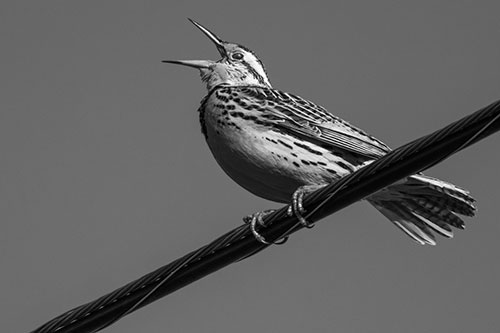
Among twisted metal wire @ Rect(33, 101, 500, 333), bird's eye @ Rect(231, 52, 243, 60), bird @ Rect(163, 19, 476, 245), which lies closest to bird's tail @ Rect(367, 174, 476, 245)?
bird @ Rect(163, 19, 476, 245)

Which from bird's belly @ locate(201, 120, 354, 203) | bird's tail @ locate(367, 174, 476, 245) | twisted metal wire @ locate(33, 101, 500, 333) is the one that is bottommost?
twisted metal wire @ locate(33, 101, 500, 333)

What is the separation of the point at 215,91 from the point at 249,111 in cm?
70

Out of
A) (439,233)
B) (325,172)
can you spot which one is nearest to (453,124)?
(325,172)

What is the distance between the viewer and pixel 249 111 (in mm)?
9984

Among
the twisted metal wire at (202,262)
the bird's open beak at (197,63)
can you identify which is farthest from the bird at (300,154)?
the twisted metal wire at (202,262)

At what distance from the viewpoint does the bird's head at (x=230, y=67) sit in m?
11.3

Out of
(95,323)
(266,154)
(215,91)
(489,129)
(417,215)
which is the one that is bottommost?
(489,129)

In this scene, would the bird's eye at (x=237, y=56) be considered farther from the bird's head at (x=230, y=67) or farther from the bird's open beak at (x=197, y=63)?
the bird's open beak at (x=197, y=63)

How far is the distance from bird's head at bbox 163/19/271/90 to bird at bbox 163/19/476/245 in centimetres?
63

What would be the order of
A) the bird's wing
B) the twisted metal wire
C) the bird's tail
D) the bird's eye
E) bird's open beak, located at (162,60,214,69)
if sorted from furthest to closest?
the bird's eye → bird's open beak, located at (162,60,214,69) → the bird's wing → the bird's tail → the twisted metal wire

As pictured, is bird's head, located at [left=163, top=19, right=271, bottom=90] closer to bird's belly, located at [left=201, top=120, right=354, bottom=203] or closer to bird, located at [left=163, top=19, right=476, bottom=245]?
bird, located at [left=163, top=19, right=476, bottom=245]

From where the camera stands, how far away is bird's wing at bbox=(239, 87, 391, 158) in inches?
384

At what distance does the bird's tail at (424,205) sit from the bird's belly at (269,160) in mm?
642

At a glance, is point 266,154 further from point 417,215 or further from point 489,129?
point 489,129
